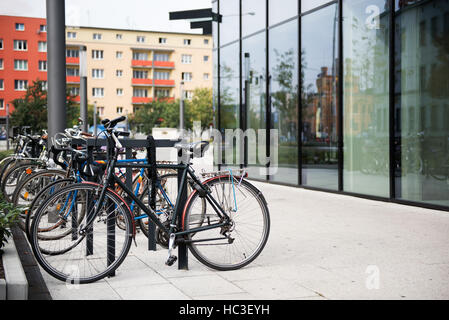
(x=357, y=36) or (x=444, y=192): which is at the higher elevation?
(x=357, y=36)

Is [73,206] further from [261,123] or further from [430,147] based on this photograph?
[261,123]

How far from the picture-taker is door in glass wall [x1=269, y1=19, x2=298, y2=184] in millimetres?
13266

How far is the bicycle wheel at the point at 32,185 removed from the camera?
6457 mm

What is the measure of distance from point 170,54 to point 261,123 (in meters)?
77.4

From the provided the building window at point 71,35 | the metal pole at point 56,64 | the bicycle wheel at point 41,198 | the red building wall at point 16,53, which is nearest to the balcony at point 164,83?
the building window at point 71,35

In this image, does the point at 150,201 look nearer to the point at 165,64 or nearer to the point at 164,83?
the point at 164,83

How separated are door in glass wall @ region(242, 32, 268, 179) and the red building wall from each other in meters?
64.9

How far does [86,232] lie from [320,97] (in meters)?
8.37

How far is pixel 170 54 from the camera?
90.4m

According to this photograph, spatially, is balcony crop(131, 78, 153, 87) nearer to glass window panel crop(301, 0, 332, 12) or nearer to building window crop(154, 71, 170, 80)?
building window crop(154, 71, 170, 80)

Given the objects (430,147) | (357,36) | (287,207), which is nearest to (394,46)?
(357,36)

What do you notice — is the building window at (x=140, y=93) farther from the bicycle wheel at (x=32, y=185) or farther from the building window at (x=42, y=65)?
the bicycle wheel at (x=32, y=185)

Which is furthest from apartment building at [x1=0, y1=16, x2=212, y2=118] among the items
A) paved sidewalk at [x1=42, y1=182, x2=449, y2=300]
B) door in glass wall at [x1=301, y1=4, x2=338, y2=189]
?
paved sidewalk at [x1=42, y1=182, x2=449, y2=300]

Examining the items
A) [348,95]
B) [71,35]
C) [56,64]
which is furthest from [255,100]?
[71,35]
